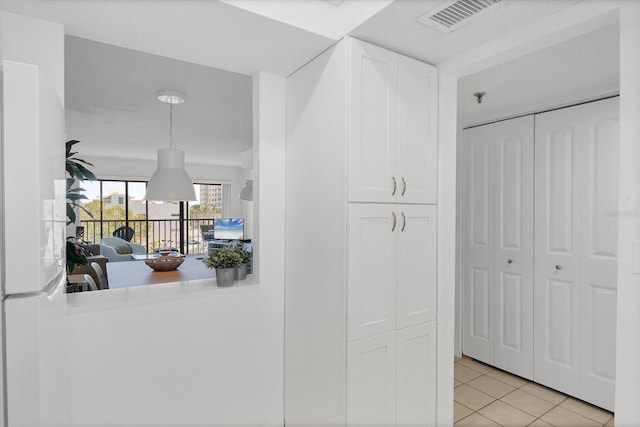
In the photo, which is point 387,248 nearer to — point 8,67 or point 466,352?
point 8,67

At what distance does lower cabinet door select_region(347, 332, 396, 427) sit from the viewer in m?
1.79

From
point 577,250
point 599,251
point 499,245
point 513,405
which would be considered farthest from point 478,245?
point 513,405

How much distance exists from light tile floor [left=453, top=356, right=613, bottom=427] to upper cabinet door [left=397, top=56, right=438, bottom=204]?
1.55 meters

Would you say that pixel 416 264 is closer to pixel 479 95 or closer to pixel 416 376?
pixel 416 376

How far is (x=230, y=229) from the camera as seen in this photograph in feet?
25.7

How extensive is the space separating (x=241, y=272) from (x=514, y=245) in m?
2.18

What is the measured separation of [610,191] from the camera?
2.50 metres

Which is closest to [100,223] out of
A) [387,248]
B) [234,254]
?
[234,254]

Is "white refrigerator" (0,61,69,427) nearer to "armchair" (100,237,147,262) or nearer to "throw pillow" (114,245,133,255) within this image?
"armchair" (100,237,147,262)

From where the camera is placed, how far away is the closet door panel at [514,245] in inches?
115

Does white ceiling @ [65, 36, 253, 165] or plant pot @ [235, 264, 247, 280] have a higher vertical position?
white ceiling @ [65, 36, 253, 165]

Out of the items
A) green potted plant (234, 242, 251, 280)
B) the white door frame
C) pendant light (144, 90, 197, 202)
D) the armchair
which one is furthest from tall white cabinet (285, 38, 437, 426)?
the armchair

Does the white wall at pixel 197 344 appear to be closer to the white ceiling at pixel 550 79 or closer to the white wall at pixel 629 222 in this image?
the white ceiling at pixel 550 79

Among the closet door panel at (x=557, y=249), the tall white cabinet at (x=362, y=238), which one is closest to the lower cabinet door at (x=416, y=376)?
the tall white cabinet at (x=362, y=238)
